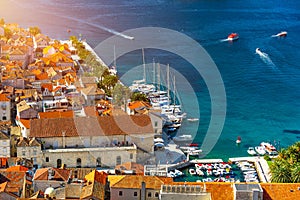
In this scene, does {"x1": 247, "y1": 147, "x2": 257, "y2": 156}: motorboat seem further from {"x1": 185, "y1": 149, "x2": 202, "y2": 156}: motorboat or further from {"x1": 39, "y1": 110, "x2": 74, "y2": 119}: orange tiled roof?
{"x1": 39, "y1": 110, "x2": 74, "y2": 119}: orange tiled roof

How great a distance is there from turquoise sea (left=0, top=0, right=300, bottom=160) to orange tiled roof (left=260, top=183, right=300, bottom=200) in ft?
40.2

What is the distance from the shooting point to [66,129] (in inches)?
1268

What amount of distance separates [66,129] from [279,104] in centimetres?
2148

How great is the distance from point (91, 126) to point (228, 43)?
130ft

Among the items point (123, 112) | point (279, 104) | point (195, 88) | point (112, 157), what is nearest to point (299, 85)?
point (279, 104)

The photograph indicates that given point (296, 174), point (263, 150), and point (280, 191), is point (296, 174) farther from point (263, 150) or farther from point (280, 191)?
point (263, 150)

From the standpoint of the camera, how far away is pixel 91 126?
32594 millimetres

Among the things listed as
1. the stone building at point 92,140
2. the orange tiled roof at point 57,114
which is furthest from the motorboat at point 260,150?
the orange tiled roof at point 57,114

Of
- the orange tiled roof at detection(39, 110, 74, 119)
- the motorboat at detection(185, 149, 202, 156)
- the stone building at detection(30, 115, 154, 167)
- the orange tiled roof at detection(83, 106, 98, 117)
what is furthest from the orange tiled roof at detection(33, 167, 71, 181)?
the motorboat at detection(185, 149, 202, 156)

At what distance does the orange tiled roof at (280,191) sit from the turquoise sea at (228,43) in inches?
483

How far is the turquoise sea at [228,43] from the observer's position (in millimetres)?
41938

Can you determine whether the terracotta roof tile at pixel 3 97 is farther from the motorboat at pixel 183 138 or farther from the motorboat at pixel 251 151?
the motorboat at pixel 251 151

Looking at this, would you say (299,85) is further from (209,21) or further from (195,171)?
(209,21)

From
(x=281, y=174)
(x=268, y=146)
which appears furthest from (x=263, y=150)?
(x=281, y=174)
